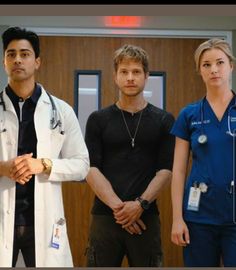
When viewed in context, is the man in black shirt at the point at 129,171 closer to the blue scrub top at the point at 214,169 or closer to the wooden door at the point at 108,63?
the blue scrub top at the point at 214,169

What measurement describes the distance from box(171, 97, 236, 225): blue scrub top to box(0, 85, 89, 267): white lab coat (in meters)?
0.49

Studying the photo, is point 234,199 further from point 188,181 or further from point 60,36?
point 60,36

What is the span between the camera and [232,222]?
185 centimetres

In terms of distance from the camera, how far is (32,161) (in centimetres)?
183

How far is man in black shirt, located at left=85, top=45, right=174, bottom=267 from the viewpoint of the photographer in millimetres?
2117

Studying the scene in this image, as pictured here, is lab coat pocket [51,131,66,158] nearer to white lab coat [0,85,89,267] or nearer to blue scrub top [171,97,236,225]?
white lab coat [0,85,89,267]

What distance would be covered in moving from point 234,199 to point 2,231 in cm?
96

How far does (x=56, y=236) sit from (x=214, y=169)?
2.34ft

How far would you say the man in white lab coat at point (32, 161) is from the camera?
186cm

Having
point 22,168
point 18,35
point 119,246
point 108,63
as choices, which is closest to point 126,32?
point 108,63

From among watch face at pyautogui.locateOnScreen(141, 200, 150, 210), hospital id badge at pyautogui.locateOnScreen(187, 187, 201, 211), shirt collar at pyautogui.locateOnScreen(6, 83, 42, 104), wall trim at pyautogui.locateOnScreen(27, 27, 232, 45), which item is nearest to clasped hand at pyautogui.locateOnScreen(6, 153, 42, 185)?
shirt collar at pyautogui.locateOnScreen(6, 83, 42, 104)

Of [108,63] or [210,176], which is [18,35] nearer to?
[210,176]
